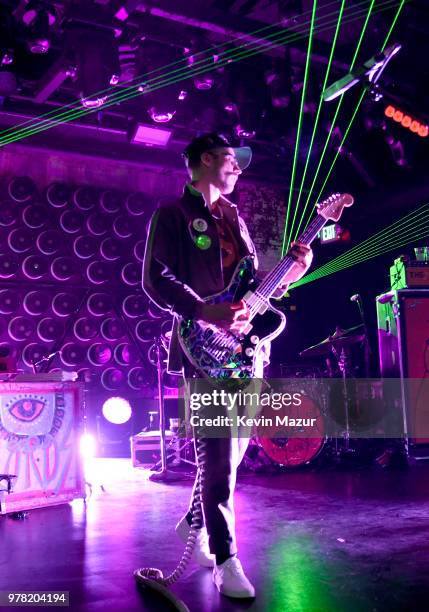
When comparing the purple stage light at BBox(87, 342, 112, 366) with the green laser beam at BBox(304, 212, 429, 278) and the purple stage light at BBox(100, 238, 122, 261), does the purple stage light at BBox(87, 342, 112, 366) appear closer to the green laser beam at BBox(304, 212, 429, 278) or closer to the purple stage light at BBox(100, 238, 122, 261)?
the purple stage light at BBox(100, 238, 122, 261)

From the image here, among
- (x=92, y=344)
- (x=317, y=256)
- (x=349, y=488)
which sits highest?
(x=317, y=256)

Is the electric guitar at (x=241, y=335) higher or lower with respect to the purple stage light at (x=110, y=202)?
lower

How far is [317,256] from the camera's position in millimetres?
9352

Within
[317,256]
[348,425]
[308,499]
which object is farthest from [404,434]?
[317,256]

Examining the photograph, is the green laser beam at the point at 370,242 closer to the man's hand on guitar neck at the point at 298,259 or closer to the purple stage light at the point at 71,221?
the purple stage light at the point at 71,221

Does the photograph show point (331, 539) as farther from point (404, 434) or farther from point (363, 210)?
point (363, 210)

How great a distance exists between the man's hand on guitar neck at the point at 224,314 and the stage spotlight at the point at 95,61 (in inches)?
190

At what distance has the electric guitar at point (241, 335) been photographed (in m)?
2.35

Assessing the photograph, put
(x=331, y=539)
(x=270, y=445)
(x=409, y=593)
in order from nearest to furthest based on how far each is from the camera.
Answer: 1. (x=409, y=593)
2. (x=331, y=539)
3. (x=270, y=445)

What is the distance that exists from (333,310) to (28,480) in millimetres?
5833

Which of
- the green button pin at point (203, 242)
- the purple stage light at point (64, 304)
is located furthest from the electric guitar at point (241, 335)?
the purple stage light at point (64, 304)

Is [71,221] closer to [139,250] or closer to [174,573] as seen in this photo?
[139,250]

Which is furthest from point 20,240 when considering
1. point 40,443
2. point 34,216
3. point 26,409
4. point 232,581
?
point 232,581

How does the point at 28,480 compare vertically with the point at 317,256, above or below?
below
